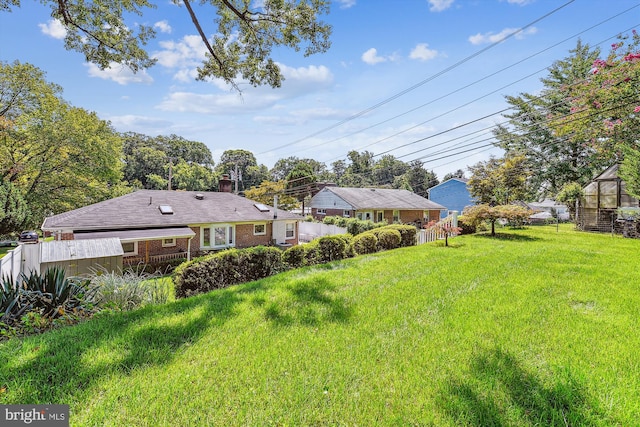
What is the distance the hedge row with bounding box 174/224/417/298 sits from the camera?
6.63 metres

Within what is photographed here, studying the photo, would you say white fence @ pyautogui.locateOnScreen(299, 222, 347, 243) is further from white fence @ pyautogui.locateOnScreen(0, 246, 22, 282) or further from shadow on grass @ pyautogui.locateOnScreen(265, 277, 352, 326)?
white fence @ pyautogui.locateOnScreen(0, 246, 22, 282)

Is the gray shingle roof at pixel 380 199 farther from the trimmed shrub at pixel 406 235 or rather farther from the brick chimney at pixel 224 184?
the trimmed shrub at pixel 406 235

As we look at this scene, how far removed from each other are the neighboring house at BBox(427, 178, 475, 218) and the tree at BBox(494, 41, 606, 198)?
8.09 m

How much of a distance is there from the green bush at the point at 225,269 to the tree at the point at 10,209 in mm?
15127

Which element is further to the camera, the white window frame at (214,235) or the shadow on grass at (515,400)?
the white window frame at (214,235)

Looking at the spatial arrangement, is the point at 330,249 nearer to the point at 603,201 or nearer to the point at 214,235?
the point at 214,235

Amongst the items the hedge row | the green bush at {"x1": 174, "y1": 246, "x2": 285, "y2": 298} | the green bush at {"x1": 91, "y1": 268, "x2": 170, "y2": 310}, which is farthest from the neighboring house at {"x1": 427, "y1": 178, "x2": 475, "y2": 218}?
the green bush at {"x1": 91, "y1": 268, "x2": 170, "y2": 310}

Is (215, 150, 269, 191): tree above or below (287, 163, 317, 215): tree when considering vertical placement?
above

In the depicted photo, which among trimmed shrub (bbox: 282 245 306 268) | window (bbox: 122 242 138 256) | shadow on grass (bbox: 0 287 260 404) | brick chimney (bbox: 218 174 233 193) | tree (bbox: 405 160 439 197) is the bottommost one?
window (bbox: 122 242 138 256)

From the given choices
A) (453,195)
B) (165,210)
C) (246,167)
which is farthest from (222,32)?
(246,167)

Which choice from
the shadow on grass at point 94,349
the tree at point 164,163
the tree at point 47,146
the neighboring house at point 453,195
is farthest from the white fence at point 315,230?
the tree at point 164,163

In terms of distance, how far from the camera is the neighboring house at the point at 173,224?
12898mm

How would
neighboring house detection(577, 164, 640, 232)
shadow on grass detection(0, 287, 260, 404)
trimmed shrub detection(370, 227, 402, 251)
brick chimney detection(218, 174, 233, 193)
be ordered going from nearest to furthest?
shadow on grass detection(0, 287, 260, 404), trimmed shrub detection(370, 227, 402, 251), neighboring house detection(577, 164, 640, 232), brick chimney detection(218, 174, 233, 193)

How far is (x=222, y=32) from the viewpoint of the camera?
759cm
